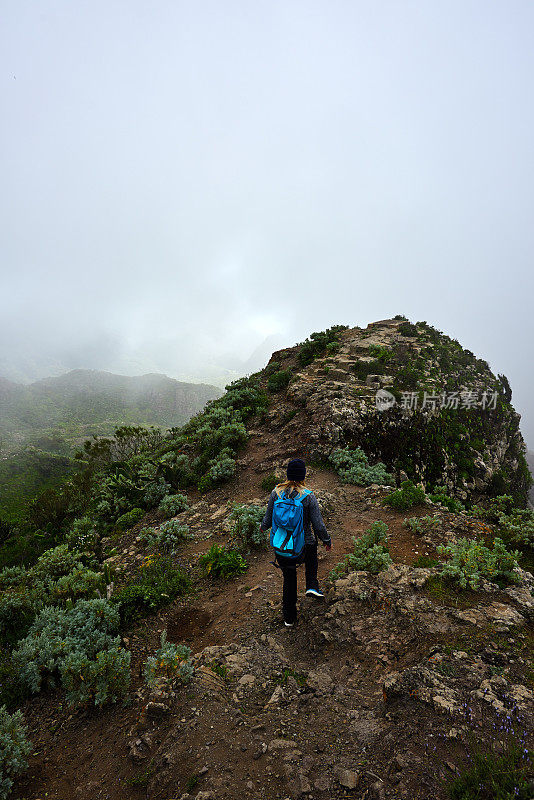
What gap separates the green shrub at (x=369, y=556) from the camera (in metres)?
6.06

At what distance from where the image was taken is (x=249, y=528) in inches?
316

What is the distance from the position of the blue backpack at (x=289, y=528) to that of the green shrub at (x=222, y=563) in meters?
2.83

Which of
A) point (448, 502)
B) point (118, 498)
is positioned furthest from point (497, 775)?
point (118, 498)

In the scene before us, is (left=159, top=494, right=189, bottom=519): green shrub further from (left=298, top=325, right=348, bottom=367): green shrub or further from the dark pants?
(left=298, top=325, right=348, bottom=367): green shrub

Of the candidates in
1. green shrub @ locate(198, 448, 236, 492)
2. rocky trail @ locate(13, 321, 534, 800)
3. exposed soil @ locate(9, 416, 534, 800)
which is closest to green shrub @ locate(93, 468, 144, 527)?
green shrub @ locate(198, 448, 236, 492)

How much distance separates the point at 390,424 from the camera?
46.2 feet

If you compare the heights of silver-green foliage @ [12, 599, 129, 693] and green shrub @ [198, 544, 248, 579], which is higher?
green shrub @ [198, 544, 248, 579]

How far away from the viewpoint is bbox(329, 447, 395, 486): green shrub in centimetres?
1066

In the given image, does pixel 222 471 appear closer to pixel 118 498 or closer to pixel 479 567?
pixel 118 498

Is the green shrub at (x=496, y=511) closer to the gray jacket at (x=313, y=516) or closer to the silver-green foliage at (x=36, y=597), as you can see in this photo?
the gray jacket at (x=313, y=516)

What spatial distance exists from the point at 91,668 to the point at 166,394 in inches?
4632

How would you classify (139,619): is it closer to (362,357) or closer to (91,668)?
(91,668)

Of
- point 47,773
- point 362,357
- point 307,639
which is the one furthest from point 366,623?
point 362,357

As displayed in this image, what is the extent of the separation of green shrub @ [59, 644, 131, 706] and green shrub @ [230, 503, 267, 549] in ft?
12.1
